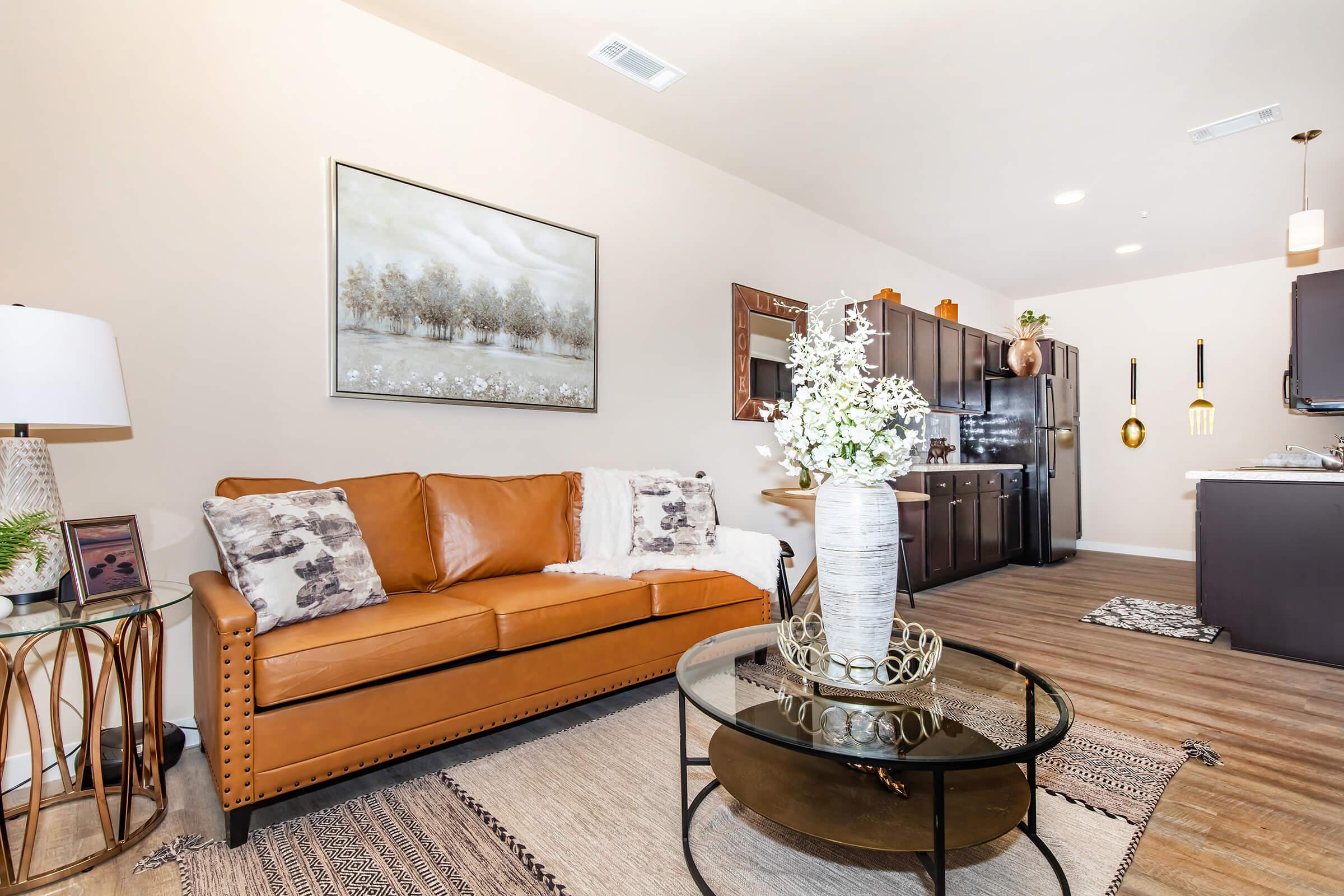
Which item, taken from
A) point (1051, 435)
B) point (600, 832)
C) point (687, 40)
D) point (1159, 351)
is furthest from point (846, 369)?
point (1159, 351)

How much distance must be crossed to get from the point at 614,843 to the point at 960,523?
4.19 m

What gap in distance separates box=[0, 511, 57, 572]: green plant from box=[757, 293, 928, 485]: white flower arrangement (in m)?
1.84

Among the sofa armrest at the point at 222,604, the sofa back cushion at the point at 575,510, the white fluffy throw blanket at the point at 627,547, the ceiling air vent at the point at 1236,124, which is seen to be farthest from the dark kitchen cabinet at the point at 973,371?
the sofa armrest at the point at 222,604

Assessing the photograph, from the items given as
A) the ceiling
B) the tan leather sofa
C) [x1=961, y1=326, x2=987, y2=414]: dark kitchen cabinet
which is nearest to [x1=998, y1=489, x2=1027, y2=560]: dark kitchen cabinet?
[x1=961, y1=326, x2=987, y2=414]: dark kitchen cabinet

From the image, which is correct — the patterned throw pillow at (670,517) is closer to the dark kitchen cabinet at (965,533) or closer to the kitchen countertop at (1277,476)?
the kitchen countertop at (1277,476)

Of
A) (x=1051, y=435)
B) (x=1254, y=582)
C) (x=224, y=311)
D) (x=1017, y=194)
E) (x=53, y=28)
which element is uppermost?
(x=1017, y=194)

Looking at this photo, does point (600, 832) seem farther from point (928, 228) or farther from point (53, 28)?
point (928, 228)

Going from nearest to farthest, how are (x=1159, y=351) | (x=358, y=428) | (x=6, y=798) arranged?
(x=6, y=798)
(x=358, y=428)
(x=1159, y=351)

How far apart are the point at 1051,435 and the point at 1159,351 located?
1.74 metres

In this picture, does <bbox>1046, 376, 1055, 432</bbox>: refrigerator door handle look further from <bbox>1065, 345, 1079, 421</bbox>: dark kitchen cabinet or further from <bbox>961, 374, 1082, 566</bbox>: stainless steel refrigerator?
<bbox>1065, 345, 1079, 421</bbox>: dark kitchen cabinet

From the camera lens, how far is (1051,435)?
595 centimetres

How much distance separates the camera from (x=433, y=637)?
196 cm

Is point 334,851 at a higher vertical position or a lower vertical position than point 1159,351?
lower

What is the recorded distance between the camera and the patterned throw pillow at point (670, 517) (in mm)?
3059
